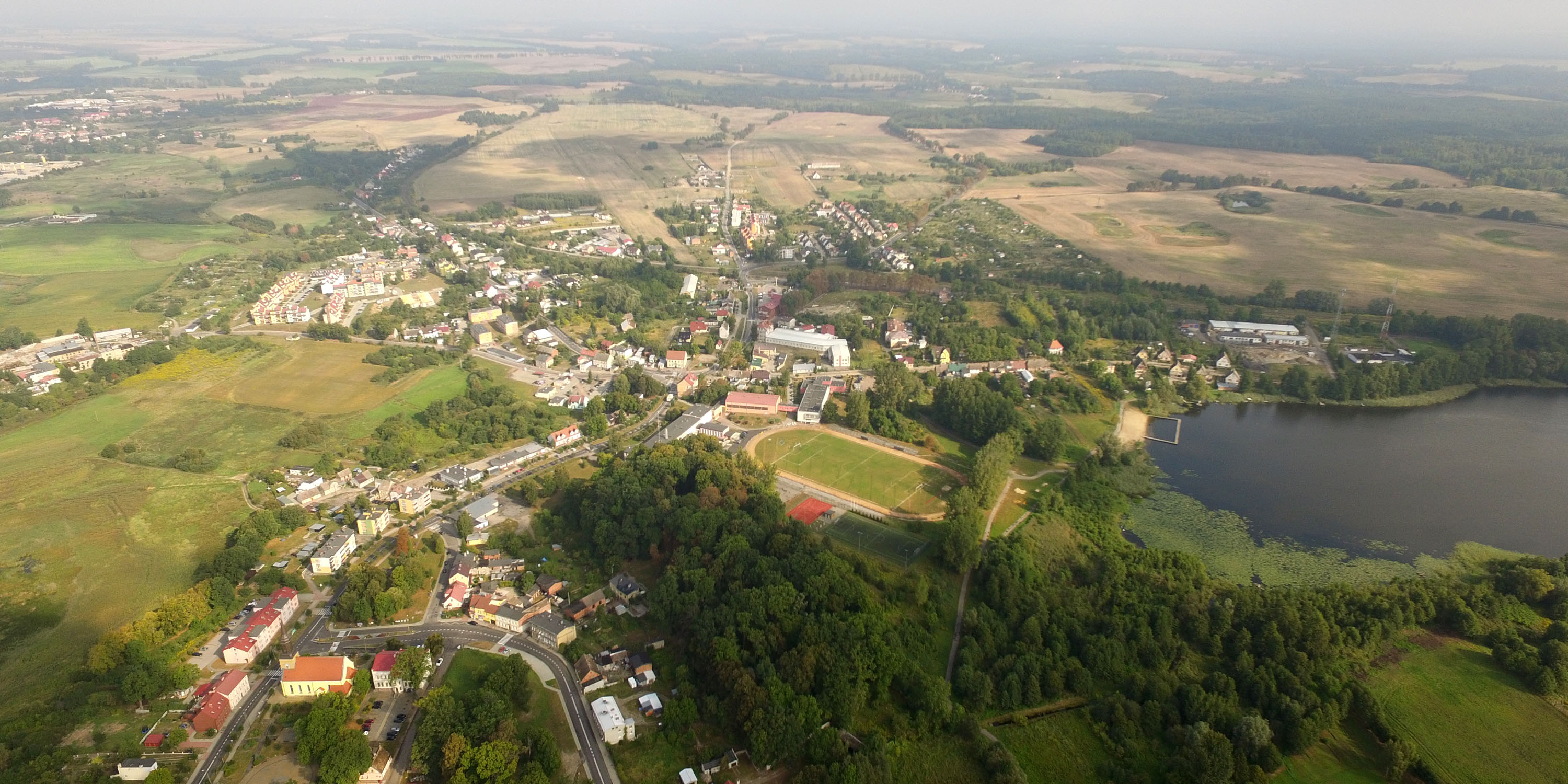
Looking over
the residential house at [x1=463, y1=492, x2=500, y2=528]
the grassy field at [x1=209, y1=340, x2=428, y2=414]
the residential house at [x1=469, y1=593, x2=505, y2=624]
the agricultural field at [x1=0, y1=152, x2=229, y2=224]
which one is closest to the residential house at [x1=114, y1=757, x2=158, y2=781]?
the residential house at [x1=469, y1=593, x2=505, y2=624]

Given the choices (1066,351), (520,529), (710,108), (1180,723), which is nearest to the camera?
(1180,723)

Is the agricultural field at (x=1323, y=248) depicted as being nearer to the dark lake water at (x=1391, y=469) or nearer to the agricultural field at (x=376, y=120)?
the dark lake water at (x=1391, y=469)

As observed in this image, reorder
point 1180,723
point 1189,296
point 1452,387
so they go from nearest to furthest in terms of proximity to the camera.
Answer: point 1180,723 → point 1452,387 → point 1189,296

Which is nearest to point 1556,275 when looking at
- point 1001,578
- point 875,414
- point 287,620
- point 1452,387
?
point 1452,387

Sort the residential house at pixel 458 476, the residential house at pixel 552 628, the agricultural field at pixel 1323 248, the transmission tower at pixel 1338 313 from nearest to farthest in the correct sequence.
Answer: the residential house at pixel 552 628
the residential house at pixel 458 476
the transmission tower at pixel 1338 313
the agricultural field at pixel 1323 248

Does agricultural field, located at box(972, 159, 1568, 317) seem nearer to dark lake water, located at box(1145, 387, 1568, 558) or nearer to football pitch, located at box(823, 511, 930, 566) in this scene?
dark lake water, located at box(1145, 387, 1568, 558)

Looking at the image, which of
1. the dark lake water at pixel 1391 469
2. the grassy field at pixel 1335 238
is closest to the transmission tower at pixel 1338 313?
the grassy field at pixel 1335 238

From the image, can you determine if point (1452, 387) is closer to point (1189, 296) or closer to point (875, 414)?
point (1189, 296)
